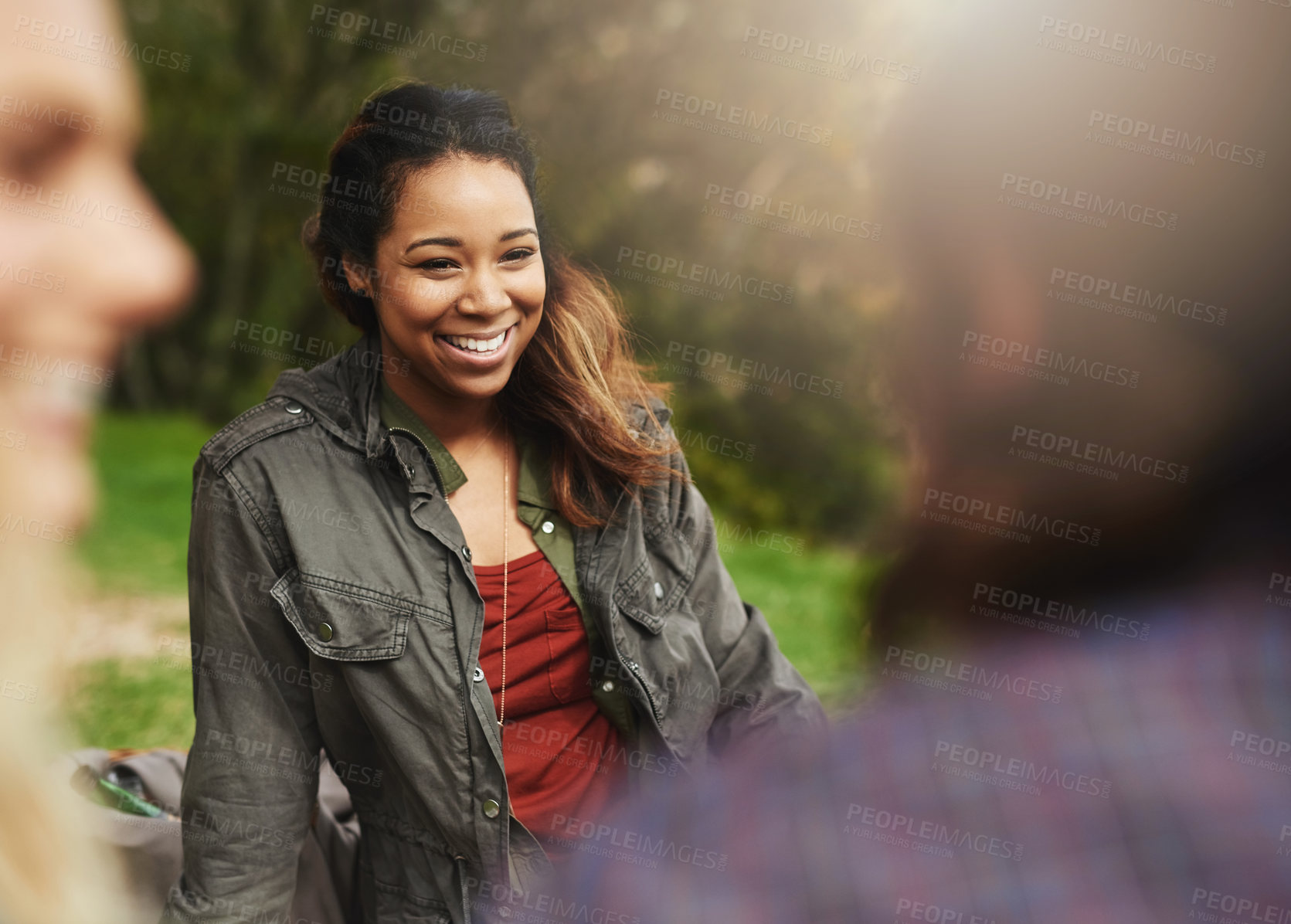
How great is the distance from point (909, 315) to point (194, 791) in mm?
1219

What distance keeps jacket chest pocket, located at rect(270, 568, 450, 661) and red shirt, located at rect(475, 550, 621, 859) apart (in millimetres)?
153

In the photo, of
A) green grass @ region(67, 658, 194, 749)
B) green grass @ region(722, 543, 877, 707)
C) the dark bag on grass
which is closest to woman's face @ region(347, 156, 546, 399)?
the dark bag on grass

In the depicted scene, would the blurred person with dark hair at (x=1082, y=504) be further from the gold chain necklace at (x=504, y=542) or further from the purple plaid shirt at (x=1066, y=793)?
the gold chain necklace at (x=504, y=542)

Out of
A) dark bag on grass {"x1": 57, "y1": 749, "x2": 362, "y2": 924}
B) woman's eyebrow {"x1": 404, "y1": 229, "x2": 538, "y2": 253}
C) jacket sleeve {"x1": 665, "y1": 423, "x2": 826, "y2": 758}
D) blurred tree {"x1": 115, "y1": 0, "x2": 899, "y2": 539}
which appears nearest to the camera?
woman's eyebrow {"x1": 404, "y1": 229, "x2": 538, "y2": 253}

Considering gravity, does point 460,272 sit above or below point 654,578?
above

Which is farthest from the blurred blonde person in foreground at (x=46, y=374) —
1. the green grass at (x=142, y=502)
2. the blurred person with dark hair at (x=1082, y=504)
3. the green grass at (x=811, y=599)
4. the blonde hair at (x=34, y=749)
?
the green grass at (x=811, y=599)

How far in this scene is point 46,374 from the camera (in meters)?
0.47

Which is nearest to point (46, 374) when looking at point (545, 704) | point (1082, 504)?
point (1082, 504)

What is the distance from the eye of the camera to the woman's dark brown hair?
59.2 inches

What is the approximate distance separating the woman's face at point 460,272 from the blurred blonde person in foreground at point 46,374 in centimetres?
74

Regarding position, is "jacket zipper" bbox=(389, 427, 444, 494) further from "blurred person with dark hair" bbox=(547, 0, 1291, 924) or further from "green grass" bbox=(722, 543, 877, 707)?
"green grass" bbox=(722, 543, 877, 707)

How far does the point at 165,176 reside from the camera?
635 cm

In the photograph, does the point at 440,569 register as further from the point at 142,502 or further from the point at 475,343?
the point at 142,502

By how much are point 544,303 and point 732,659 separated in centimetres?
70
